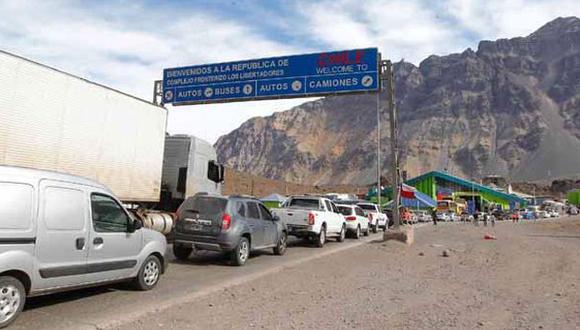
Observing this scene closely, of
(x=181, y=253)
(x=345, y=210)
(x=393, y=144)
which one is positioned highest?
(x=393, y=144)

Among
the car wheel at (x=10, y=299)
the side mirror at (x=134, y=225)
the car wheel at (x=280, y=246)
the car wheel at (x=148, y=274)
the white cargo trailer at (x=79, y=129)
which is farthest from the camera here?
the car wheel at (x=280, y=246)

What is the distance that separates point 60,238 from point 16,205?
0.81 m

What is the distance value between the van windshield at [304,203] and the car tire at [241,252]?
22.7 ft

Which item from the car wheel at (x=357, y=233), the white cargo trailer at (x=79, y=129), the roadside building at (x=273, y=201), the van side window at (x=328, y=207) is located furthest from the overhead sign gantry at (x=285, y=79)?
the roadside building at (x=273, y=201)

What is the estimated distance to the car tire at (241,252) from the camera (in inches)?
495

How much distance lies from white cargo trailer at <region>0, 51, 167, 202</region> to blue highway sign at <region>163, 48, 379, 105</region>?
759 cm

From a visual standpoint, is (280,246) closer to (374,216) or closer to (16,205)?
(16,205)

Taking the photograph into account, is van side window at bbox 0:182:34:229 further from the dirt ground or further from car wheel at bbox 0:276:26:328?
the dirt ground

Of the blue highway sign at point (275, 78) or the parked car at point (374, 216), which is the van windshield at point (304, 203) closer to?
the blue highway sign at point (275, 78)

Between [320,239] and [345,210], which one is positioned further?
[345,210]

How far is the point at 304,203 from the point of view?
20.1 metres

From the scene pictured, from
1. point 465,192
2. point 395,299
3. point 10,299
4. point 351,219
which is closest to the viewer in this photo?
point 10,299

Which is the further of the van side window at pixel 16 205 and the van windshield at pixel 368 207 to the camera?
the van windshield at pixel 368 207

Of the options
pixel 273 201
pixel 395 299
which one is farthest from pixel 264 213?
pixel 273 201
